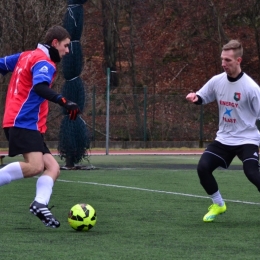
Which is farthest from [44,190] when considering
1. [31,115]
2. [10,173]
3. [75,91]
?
[75,91]

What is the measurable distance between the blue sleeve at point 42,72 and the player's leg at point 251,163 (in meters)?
2.11

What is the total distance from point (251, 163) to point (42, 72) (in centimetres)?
226

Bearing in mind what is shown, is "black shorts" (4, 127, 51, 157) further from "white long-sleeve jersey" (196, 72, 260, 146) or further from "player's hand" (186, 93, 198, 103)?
"white long-sleeve jersey" (196, 72, 260, 146)

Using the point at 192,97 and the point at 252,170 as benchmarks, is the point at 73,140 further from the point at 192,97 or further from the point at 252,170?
the point at 252,170

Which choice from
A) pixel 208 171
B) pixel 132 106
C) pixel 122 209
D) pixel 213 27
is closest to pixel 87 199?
pixel 122 209

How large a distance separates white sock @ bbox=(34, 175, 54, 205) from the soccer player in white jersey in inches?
65.7

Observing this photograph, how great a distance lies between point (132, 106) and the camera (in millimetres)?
30484

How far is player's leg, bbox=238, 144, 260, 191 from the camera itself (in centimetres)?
853

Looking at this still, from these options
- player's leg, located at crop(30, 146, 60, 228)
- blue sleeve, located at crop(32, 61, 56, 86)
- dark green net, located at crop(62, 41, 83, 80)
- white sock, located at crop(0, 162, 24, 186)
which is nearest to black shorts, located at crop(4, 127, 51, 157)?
white sock, located at crop(0, 162, 24, 186)

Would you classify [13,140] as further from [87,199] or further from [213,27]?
[213,27]

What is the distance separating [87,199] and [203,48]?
27191 mm

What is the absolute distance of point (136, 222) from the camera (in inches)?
341

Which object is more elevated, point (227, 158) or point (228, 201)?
point (227, 158)

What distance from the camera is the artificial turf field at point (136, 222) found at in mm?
6629
